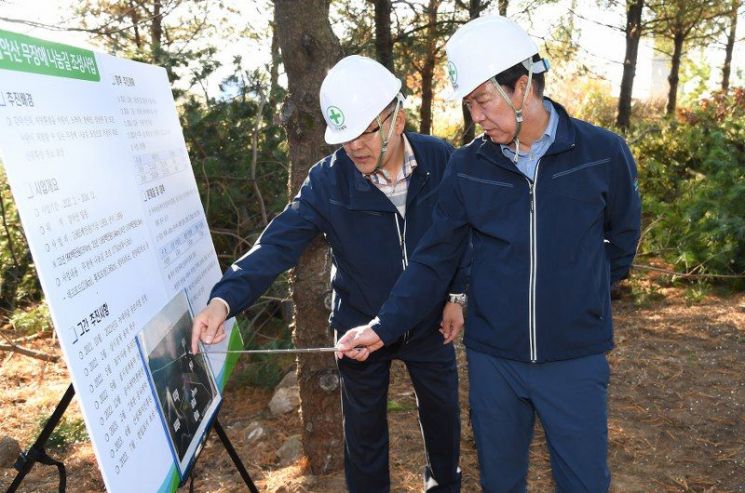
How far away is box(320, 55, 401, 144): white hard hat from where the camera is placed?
2434 mm

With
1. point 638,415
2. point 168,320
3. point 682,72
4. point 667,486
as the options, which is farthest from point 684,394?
point 682,72

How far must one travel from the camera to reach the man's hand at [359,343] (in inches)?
91.3

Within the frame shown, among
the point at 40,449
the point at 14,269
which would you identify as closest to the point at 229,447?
the point at 40,449

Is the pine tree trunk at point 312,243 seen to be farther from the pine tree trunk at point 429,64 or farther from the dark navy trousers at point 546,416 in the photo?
the pine tree trunk at point 429,64

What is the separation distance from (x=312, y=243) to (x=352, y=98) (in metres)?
0.89

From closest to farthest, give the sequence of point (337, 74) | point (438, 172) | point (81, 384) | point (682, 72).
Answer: point (81, 384), point (337, 74), point (438, 172), point (682, 72)

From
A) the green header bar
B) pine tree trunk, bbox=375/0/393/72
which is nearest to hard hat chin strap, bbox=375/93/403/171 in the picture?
the green header bar

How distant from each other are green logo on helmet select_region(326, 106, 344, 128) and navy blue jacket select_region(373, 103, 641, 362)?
443 mm

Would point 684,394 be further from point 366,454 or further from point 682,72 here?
point 682,72

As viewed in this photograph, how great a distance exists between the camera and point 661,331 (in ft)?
17.4

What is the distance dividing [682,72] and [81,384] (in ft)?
66.8

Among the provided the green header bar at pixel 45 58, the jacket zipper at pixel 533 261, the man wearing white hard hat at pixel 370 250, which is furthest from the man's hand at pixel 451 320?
the green header bar at pixel 45 58

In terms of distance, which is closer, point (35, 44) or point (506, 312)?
point (35, 44)

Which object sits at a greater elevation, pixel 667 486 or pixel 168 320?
pixel 168 320
